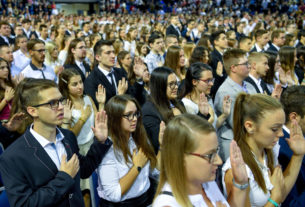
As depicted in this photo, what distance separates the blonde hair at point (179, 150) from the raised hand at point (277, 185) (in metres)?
0.70

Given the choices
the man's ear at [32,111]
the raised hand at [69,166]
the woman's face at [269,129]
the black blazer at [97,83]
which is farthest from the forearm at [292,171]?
the black blazer at [97,83]

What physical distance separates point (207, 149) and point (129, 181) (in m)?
0.83

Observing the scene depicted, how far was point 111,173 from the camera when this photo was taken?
2.15m

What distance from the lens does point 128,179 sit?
7.03 ft

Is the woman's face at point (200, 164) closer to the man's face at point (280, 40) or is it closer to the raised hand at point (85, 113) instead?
the raised hand at point (85, 113)

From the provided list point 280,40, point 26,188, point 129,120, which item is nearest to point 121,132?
point 129,120

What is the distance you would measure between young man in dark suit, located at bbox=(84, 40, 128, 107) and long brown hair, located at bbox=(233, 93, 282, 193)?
2103mm

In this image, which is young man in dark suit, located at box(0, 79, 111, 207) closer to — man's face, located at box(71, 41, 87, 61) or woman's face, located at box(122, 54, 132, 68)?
man's face, located at box(71, 41, 87, 61)

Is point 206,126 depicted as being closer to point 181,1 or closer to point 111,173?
point 111,173

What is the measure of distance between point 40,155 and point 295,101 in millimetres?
1848

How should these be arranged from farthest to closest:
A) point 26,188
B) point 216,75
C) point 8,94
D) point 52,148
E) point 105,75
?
point 216,75 → point 105,75 → point 8,94 → point 52,148 → point 26,188

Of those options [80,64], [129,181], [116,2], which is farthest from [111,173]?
[116,2]

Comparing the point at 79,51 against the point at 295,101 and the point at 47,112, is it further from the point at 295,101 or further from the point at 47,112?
the point at 295,101

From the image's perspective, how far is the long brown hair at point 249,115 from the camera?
Result: 6.34ft
